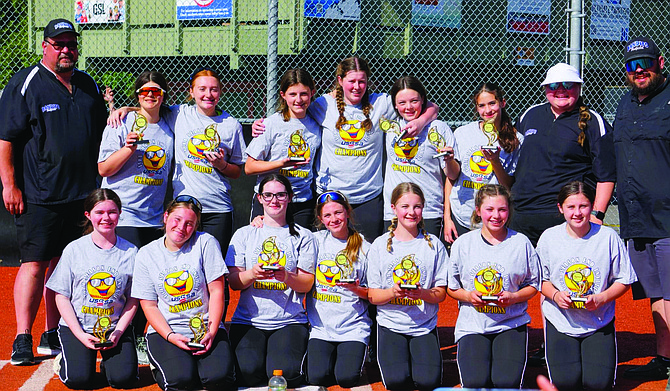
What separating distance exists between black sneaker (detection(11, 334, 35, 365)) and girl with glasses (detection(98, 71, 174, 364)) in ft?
2.34

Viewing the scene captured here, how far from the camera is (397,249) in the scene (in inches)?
205

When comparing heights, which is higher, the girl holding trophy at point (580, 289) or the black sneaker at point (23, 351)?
the girl holding trophy at point (580, 289)

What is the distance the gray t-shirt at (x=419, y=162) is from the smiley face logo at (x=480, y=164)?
6.7 inches

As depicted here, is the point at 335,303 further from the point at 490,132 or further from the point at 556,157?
the point at 556,157

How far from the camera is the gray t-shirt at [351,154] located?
5570 millimetres

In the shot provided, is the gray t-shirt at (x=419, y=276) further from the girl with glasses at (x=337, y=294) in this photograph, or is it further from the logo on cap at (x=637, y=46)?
the logo on cap at (x=637, y=46)

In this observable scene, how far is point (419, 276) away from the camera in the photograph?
512cm

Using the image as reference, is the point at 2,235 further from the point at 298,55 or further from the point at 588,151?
the point at 588,151

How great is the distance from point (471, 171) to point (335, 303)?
1363 mm

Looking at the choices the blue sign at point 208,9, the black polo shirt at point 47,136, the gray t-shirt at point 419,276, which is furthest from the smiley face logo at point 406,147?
the blue sign at point 208,9

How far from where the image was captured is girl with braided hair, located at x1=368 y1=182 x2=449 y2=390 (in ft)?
16.7

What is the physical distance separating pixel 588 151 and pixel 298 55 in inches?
271

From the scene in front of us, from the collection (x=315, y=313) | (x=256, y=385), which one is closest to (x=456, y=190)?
(x=315, y=313)

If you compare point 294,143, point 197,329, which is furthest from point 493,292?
point 197,329
